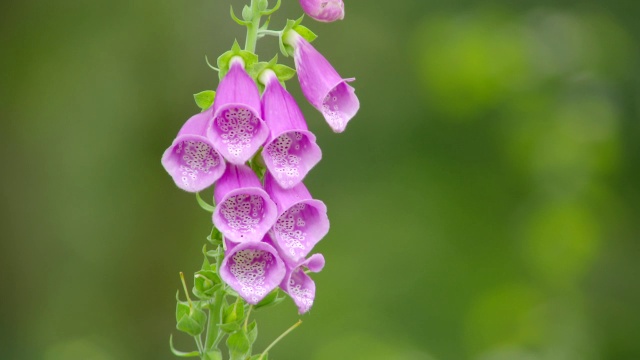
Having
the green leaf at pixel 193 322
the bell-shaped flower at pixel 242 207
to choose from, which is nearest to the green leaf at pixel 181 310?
the green leaf at pixel 193 322

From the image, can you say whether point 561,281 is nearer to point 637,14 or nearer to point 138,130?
point 637,14

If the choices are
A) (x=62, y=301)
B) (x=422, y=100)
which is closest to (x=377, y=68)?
(x=422, y=100)

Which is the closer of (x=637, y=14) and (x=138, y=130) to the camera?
(x=637, y=14)

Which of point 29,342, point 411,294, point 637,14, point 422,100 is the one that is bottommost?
point 29,342

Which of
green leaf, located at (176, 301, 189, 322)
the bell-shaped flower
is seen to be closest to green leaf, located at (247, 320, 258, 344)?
green leaf, located at (176, 301, 189, 322)

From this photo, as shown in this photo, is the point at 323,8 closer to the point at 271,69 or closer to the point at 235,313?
the point at 271,69

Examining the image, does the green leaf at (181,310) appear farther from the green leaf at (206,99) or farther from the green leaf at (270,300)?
the green leaf at (206,99)

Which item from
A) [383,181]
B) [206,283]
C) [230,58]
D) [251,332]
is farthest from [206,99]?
[383,181]
